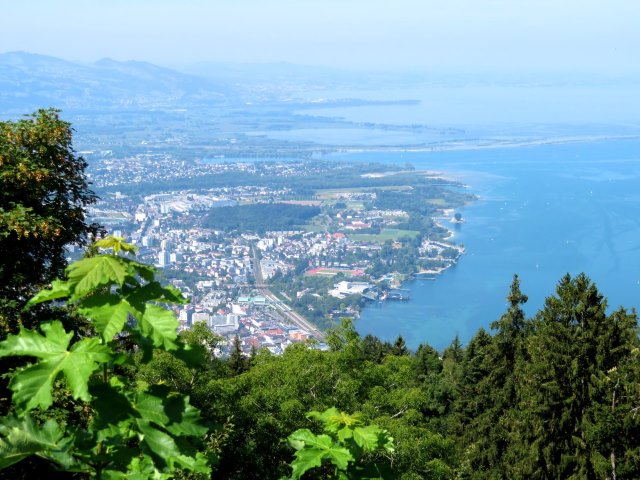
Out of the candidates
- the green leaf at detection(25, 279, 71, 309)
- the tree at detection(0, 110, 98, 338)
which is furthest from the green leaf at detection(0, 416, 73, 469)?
the tree at detection(0, 110, 98, 338)

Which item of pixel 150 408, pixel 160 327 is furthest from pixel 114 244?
pixel 150 408

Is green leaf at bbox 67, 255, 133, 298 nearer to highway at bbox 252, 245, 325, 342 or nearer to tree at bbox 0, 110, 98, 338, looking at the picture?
tree at bbox 0, 110, 98, 338

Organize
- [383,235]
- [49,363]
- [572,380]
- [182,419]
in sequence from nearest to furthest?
1. [49,363]
2. [182,419]
3. [572,380]
4. [383,235]

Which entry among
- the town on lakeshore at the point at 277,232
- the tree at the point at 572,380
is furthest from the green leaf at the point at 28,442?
the town on lakeshore at the point at 277,232

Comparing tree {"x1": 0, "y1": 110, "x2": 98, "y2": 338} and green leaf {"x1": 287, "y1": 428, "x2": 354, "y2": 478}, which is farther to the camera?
tree {"x1": 0, "y1": 110, "x2": 98, "y2": 338}

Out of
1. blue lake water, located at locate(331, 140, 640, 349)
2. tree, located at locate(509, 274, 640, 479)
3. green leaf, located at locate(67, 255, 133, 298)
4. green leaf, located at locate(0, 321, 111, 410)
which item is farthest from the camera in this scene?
blue lake water, located at locate(331, 140, 640, 349)

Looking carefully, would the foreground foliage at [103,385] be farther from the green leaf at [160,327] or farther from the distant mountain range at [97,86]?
the distant mountain range at [97,86]

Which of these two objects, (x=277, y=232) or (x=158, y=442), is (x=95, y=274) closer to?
(x=158, y=442)
